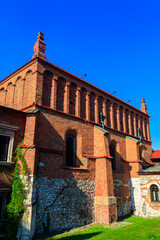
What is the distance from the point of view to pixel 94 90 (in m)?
18.5

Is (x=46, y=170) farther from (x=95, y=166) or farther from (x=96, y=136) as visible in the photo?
(x=96, y=136)

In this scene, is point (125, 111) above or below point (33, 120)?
above

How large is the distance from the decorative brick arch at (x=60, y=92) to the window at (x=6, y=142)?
14.3 feet

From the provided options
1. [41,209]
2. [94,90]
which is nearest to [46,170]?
[41,209]

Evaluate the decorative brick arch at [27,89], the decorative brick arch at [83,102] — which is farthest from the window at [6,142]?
the decorative brick arch at [83,102]

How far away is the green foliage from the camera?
9633 mm

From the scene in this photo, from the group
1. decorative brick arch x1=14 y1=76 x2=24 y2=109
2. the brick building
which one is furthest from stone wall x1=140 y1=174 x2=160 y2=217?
decorative brick arch x1=14 y1=76 x2=24 y2=109

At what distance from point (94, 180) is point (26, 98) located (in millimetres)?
7997

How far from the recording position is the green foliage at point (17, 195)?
9633 millimetres

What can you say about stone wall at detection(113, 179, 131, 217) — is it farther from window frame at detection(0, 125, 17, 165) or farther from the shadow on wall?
window frame at detection(0, 125, 17, 165)

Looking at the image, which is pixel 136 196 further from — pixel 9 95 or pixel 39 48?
pixel 39 48

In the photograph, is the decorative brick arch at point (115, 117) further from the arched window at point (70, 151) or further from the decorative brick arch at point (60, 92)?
the decorative brick arch at point (60, 92)

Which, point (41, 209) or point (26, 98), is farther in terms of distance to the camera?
point (26, 98)

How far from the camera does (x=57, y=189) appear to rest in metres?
12.3
